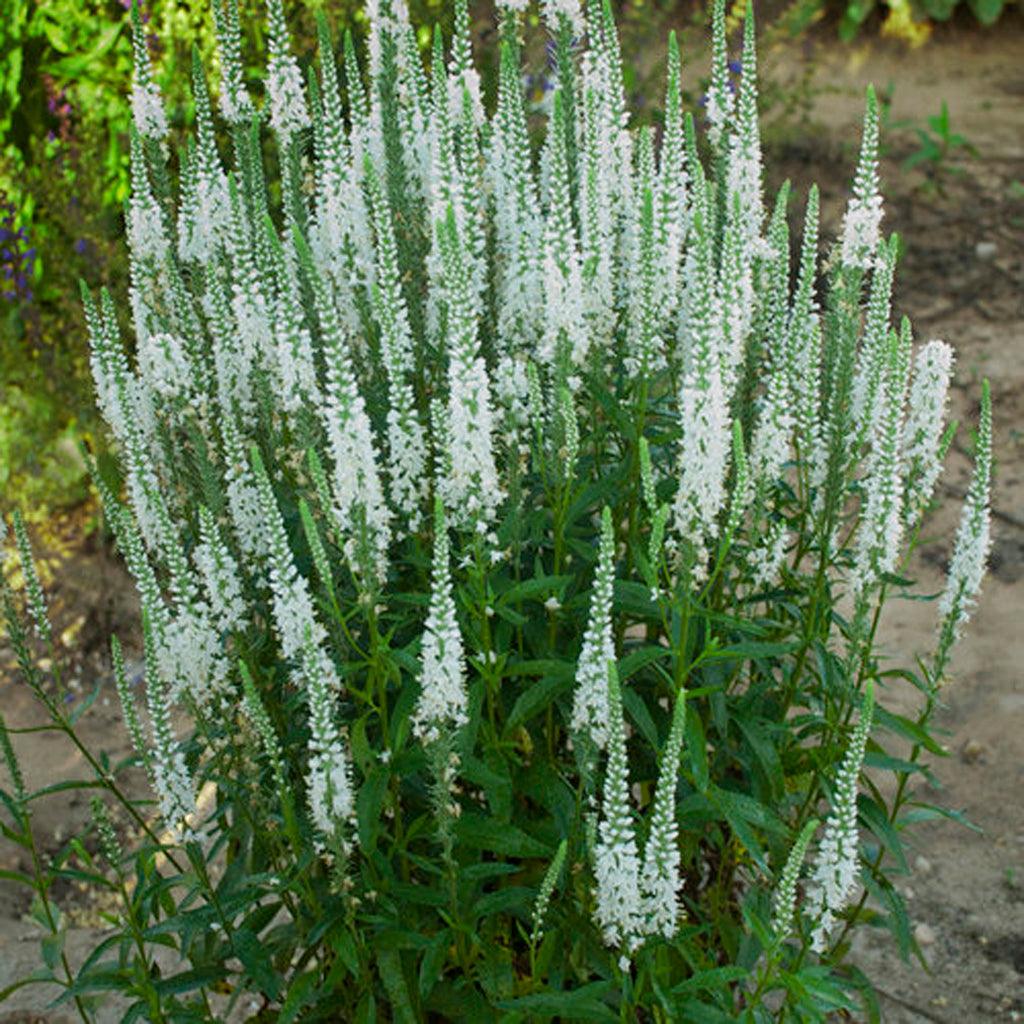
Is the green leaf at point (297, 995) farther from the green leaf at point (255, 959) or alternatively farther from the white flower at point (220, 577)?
the white flower at point (220, 577)

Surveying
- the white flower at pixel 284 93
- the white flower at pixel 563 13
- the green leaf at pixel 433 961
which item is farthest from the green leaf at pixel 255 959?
the white flower at pixel 563 13

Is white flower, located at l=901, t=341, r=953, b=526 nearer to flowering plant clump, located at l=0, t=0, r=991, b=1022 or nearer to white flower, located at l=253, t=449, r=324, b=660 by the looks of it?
flowering plant clump, located at l=0, t=0, r=991, b=1022

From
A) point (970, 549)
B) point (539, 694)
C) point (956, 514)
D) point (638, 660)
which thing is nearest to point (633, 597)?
point (638, 660)

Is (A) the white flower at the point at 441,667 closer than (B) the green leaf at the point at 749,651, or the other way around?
(A) the white flower at the point at 441,667

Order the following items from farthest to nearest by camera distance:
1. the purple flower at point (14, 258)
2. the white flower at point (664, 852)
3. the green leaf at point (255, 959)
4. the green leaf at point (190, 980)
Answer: the purple flower at point (14, 258)
the green leaf at point (190, 980)
the green leaf at point (255, 959)
the white flower at point (664, 852)

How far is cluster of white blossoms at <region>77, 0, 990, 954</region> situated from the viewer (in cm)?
268

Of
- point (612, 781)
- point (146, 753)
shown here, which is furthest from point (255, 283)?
point (612, 781)

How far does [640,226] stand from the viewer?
10.2 feet

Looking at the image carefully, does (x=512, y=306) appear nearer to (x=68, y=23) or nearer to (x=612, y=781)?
(x=612, y=781)

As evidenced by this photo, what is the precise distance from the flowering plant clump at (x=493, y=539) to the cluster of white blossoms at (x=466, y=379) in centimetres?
1

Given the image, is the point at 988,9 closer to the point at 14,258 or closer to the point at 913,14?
the point at 913,14

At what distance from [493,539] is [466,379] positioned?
35 centimetres

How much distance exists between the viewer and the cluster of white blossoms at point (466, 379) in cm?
268

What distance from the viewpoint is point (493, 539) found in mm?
2811
